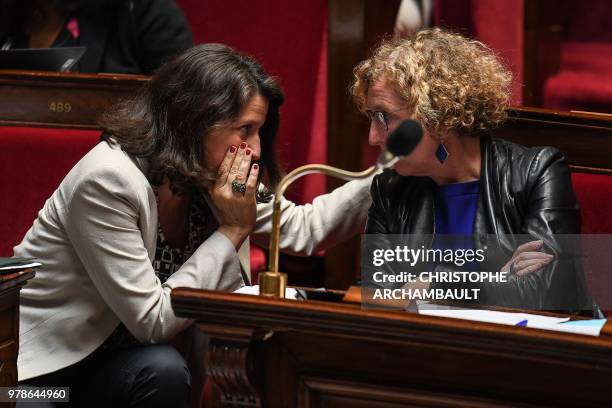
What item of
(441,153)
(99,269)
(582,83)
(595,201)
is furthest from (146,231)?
(582,83)

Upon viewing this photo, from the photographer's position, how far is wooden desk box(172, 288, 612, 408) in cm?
121

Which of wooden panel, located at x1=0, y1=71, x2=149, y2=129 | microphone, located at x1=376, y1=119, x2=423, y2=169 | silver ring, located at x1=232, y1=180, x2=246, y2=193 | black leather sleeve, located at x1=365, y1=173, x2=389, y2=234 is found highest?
wooden panel, located at x1=0, y1=71, x2=149, y2=129

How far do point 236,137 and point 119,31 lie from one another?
0.90 m

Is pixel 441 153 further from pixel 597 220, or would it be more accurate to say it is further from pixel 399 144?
pixel 399 144

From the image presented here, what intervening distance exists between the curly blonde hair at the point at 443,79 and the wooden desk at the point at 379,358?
22.5 inches

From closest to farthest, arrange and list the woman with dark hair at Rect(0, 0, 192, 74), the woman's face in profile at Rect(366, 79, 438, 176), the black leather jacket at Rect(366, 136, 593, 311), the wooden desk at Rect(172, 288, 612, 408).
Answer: the wooden desk at Rect(172, 288, 612, 408)
the black leather jacket at Rect(366, 136, 593, 311)
the woman's face in profile at Rect(366, 79, 438, 176)
the woman with dark hair at Rect(0, 0, 192, 74)

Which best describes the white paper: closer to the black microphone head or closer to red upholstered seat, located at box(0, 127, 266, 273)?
the black microphone head

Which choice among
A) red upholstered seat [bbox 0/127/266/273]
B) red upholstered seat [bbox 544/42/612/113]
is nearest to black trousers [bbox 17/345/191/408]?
red upholstered seat [bbox 0/127/266/273]

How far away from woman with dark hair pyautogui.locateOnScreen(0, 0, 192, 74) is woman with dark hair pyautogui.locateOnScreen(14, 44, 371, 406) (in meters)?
0.71

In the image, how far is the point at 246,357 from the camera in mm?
1304

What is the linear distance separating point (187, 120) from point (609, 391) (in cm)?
92

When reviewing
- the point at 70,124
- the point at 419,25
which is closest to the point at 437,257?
the point at 70,124

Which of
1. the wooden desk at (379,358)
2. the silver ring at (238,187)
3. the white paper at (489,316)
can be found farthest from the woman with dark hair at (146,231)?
the white paper at (489,316)

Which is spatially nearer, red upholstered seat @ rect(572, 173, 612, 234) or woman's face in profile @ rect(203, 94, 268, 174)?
woman's face in profile @ rect(203, 94, 268, 174)
